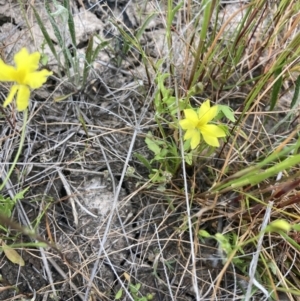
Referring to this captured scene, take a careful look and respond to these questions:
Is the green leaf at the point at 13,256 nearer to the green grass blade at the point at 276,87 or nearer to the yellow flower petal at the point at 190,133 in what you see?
the yellow flower petal at the point at 190,133

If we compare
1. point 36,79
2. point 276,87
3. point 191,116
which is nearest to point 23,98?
point 36,79

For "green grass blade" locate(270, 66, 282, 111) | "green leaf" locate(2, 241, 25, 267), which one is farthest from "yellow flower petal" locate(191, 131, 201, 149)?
"green leaf" locate(2, 241, 25, 267)

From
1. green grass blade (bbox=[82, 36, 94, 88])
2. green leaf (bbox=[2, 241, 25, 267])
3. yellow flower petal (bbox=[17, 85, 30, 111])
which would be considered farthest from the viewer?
green grass blade (bbox=[82, 36, 94, 88])

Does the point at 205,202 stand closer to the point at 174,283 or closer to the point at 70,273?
the point at 174,283

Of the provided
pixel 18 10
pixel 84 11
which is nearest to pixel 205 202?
pixel 84 11

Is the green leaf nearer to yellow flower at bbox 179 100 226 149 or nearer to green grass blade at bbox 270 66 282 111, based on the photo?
yellow flower at bbox 179 100 226 149

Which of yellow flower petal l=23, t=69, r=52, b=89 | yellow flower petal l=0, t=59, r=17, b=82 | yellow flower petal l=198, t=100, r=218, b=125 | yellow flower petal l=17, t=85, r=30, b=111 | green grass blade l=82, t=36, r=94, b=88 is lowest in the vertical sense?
yellow flower petal l=198, t=100, r=218, b=125
